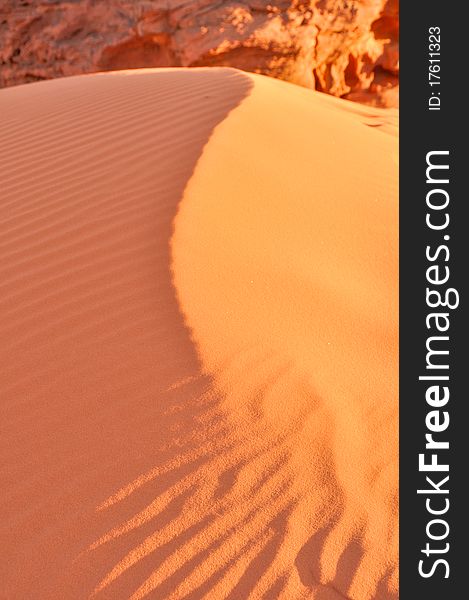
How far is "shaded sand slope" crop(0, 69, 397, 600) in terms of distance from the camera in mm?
2125

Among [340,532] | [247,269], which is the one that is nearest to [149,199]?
[247,269]

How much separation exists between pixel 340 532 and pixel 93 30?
9.09 metres

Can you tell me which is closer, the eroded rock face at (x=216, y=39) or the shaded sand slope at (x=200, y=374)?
the shaded sand slope at (x=200, y=374)

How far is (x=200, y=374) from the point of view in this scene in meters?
2.63

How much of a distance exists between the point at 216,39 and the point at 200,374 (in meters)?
7.59

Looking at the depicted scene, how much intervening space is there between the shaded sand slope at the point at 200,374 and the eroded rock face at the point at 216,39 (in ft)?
18.0

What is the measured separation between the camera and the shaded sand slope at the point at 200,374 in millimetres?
2125

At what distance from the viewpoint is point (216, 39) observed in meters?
9.40

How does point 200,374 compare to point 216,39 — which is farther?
point 216,39

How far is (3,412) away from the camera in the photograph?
258cm

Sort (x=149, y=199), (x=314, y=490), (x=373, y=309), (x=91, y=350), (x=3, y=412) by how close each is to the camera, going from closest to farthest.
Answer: (x=314, y=490)
(x=3, y=412)
(x=91, y=350)
(x=373, y=309)
(x=149, y=199)

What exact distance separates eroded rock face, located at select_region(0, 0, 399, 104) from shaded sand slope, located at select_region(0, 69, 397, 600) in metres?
5.48

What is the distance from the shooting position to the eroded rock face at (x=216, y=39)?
9.48 m

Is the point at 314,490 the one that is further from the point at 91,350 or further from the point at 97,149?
the point at 97,149
